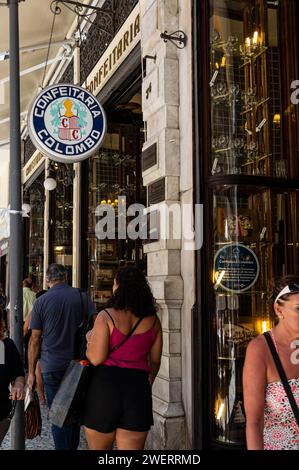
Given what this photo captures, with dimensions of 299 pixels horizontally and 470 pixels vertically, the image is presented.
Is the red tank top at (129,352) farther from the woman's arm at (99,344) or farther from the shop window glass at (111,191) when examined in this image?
the shop window glass at (111,191)

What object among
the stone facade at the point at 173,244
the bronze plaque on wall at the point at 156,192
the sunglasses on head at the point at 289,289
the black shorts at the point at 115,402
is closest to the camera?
the sunglasses on head at the point at 289,289

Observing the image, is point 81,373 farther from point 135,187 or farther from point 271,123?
point 135,187

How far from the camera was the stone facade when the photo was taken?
5.00m

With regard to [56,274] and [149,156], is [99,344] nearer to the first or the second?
[56,274]

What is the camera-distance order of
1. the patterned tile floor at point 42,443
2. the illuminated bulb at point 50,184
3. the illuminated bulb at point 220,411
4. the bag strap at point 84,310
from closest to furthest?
the illuminated bulb at point 220,411 → the bag strap at point 84,310 → the patterned tile floor at point 42,443 → the illuminated bulb at point 50,184

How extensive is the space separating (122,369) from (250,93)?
337 centimetres

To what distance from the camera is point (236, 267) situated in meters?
5.10

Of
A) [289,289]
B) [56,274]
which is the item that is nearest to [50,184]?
[56,274]

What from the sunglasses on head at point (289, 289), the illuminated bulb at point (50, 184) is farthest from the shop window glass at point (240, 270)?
the illuminated bulb at point (50, 184)

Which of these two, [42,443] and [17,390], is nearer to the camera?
[17,390]

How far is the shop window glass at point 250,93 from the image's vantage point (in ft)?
17.3

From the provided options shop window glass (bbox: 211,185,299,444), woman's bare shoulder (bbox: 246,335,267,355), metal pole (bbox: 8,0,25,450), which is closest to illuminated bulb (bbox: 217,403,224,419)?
shop window glass (bbox: 211,185,299,444)

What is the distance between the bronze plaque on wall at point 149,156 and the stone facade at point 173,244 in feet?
0.21

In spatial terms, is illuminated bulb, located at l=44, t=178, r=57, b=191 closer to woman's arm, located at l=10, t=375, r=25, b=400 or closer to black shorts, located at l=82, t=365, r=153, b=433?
woman's arm, located at l=10, t=375, r=25, b=400
